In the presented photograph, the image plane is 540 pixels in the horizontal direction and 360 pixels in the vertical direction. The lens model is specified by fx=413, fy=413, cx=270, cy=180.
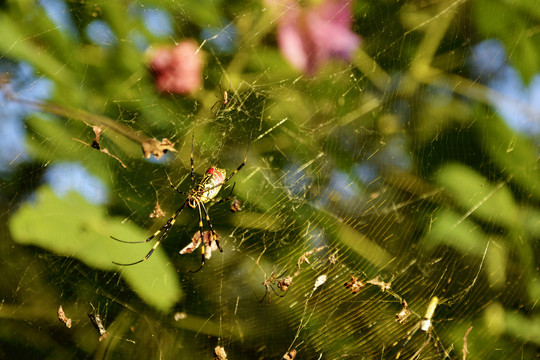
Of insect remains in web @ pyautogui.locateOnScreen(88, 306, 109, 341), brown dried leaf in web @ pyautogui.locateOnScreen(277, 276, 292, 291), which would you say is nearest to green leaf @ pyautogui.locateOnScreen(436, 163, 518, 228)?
brown dried leaf in web @ pyautogui.locateOnScreen(277, 276, 292, 291)

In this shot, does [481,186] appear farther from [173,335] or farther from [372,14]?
[173,335]

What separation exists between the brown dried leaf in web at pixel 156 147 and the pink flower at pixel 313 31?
21 centimetres

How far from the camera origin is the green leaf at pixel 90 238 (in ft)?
1.87

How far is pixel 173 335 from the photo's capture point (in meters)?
0.64

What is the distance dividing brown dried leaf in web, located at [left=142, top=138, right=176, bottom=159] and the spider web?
1 centimetres

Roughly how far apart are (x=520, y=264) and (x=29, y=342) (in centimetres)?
72

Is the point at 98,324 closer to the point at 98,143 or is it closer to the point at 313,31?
the point at 98,143

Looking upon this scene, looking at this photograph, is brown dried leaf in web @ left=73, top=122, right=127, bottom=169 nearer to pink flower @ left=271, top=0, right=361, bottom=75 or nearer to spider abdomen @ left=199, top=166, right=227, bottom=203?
spider abdomen @ left=199, top=166, right=227, bottom=203

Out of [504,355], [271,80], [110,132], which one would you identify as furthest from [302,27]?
[504,355]

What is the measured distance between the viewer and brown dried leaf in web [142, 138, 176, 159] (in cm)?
59

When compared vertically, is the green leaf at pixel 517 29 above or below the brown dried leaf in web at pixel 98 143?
above

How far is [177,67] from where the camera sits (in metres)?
0.59

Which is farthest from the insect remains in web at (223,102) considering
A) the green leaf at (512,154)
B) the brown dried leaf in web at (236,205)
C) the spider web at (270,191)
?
the green leaf at (512,154)

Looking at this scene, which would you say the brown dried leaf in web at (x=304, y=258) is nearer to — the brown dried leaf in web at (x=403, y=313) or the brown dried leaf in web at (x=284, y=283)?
the brown dried leaf in web at (x=284, y=283)
